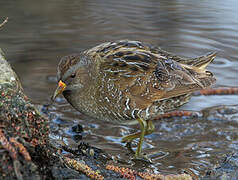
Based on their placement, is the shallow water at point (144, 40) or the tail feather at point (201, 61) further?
the tail feather at point (201, 61)

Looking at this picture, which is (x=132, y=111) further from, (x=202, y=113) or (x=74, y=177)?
(x=74, y=177)

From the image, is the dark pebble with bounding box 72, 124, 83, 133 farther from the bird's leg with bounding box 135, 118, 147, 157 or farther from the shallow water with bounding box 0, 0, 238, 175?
the bird's leg with bounding box 135, 118, 147, 157

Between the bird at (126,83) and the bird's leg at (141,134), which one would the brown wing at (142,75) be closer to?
the bird at (126,83)

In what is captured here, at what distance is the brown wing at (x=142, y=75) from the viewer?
4.34 metres

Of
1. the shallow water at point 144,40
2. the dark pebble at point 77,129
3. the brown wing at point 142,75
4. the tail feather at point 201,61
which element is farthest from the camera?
the tail feather at point 201,61

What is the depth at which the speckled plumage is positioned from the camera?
14.3 feet

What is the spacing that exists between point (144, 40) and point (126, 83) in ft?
12.5

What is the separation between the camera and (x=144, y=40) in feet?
26.3

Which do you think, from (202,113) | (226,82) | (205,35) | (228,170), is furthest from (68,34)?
(228,170)

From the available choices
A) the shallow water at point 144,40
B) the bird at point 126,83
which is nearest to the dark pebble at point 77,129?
the shallow water at point 144,40

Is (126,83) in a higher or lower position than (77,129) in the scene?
higher

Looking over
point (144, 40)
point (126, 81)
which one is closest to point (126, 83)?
point (126, 81)

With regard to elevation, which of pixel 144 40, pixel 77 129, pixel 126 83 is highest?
pixel 126 83

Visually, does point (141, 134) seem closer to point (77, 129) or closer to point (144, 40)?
point (77, 129)
